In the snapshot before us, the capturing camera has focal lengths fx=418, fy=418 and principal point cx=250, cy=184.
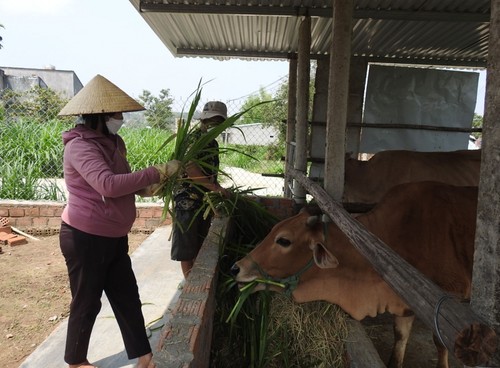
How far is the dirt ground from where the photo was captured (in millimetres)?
3633

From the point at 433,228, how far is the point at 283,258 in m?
1.09

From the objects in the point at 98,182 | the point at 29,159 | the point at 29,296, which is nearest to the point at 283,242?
the point at 98,182

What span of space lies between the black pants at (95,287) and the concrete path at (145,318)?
1.04ft

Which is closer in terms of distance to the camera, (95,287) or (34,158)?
(95,287)

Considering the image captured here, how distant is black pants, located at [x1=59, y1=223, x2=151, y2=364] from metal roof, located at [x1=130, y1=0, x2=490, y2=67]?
329 centimetres

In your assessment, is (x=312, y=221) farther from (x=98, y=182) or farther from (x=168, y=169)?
(x=98, y=182)

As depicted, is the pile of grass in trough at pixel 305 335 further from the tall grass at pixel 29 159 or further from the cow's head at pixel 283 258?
the tall grass at pixel 29 159

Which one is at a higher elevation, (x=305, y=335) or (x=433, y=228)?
(x=433, y=228)

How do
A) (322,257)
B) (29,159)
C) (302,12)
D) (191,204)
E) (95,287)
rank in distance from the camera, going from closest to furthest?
1. (322,257)
2. (95,287)
3. (191,204)
4. (302,12)
5. (29,159)

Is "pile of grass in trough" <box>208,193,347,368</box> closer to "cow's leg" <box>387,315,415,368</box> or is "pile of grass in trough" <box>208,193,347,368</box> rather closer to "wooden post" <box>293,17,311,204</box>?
"cow's leg" <box>387,315,415,368</box>

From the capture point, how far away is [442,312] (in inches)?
48.5

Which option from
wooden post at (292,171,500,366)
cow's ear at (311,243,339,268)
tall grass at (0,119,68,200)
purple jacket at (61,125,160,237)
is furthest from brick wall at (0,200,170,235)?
wooden post at (292,171,500,366)

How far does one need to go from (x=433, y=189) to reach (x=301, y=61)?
8.91ft

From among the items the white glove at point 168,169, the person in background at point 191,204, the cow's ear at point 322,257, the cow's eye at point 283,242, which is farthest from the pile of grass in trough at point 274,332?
the white glove at point 168,169
